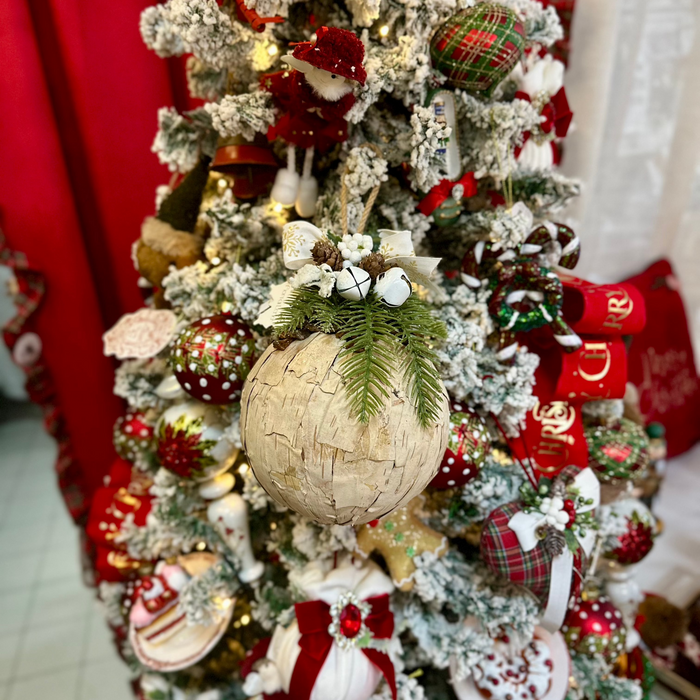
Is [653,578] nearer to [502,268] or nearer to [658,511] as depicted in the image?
[658,511]

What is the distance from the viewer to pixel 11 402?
8.73 ft

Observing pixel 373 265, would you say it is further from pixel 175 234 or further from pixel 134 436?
pixel 134 436

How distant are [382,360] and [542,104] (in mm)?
469

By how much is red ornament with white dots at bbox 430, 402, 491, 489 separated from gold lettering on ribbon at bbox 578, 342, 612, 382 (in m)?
0.17

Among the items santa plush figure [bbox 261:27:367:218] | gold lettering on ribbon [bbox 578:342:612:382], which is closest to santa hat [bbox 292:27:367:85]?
santa plush figure [bbox 261:27:367:218]

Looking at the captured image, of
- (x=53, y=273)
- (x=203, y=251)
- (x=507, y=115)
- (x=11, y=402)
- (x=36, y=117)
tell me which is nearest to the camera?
(x=507, y=115)

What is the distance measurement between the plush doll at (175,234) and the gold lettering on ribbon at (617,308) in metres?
0.57

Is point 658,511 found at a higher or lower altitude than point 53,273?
lower

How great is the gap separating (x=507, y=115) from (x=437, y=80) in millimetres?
90

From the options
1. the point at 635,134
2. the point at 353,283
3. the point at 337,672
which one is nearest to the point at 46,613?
the point at 337,672

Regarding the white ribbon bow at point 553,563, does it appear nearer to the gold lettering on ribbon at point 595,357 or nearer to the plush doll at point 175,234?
the gold lettering on ribbon at point 595,357

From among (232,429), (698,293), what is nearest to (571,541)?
(232,429)

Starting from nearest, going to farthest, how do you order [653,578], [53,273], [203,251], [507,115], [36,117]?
[507,115]
[203,251]
[36,117]
[53,273]
[653,578]

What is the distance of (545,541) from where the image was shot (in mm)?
581
